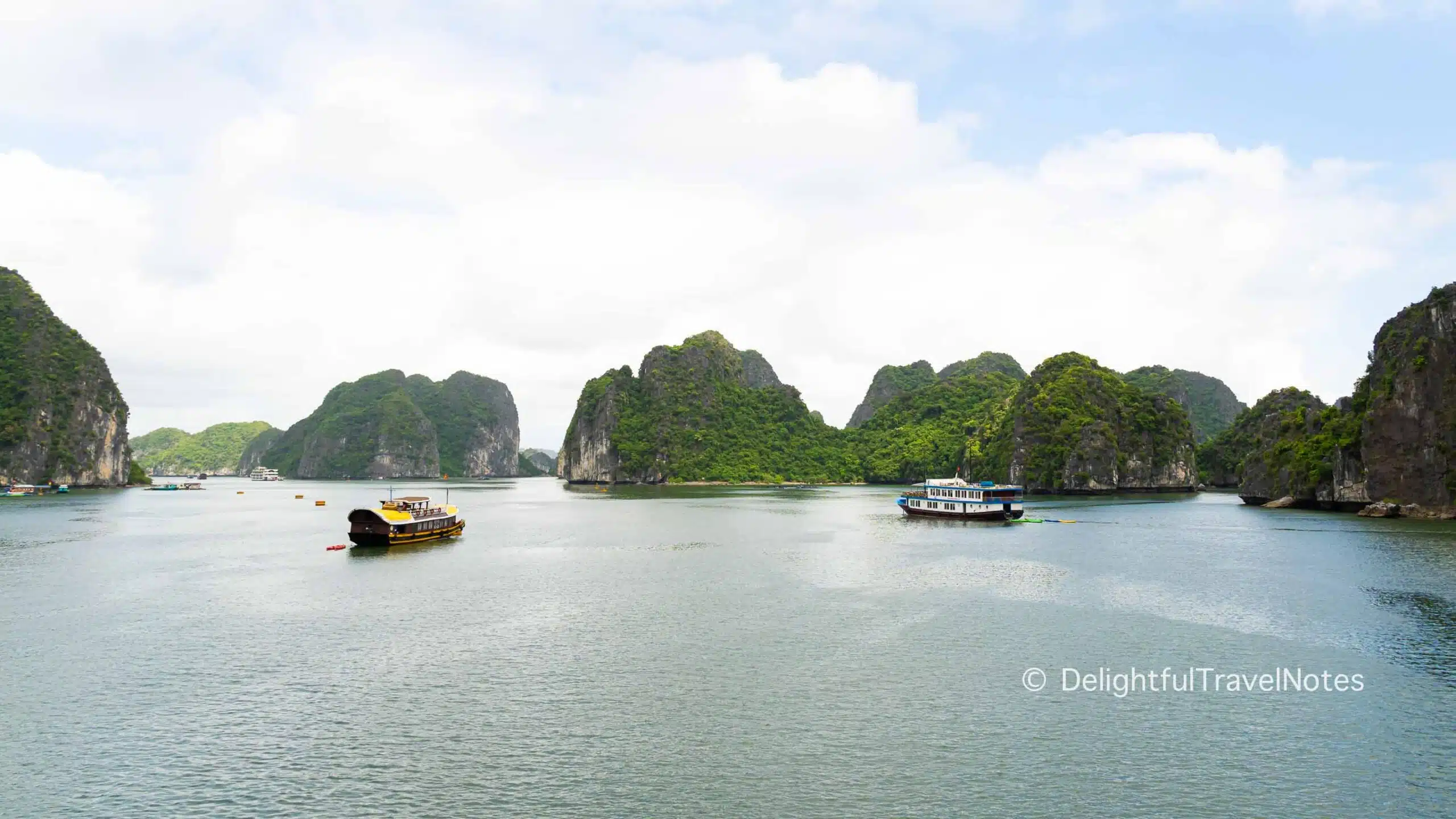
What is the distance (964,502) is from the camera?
10281 centimetres

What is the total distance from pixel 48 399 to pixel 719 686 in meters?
195

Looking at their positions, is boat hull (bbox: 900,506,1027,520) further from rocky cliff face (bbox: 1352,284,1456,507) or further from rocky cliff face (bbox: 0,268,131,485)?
rocky cliff face (bbox: 0,268,131,485)

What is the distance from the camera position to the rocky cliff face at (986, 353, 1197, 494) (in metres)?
166

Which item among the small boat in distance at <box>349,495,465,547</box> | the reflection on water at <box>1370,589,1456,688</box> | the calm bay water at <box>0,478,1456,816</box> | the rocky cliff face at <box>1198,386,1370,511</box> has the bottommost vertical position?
the calm bay water at <box>0,478,1456,816</box>

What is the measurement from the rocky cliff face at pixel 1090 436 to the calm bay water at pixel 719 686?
10371cm

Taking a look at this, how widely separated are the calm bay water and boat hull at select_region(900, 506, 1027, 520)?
3521 centimetres

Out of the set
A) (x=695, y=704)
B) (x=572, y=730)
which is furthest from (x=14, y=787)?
(x=695, y=704)

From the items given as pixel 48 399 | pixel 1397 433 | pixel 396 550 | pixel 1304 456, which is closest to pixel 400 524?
pixel 396 550

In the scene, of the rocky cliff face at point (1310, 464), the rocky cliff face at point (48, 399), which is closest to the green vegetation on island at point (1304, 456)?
the rocky cliff face at point (1310, 464)

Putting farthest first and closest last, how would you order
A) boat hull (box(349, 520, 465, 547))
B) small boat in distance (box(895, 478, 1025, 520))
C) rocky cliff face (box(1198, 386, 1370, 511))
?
rocky cliff face (box(1198, 386, 1370, 511)) → small boat in distance (box(895, 478, 1025, 520)) → boat hull (box(349, 520, 465, 547))

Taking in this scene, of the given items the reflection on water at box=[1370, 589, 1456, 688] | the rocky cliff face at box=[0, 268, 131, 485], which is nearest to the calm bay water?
the reflection on water at box=[1370, 589, 1456, 688]

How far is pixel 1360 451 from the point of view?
3996 inches

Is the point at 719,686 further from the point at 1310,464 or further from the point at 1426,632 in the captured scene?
the point at 1310,464

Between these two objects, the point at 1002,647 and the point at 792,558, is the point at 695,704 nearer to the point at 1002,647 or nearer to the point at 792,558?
the point at 1002,647
